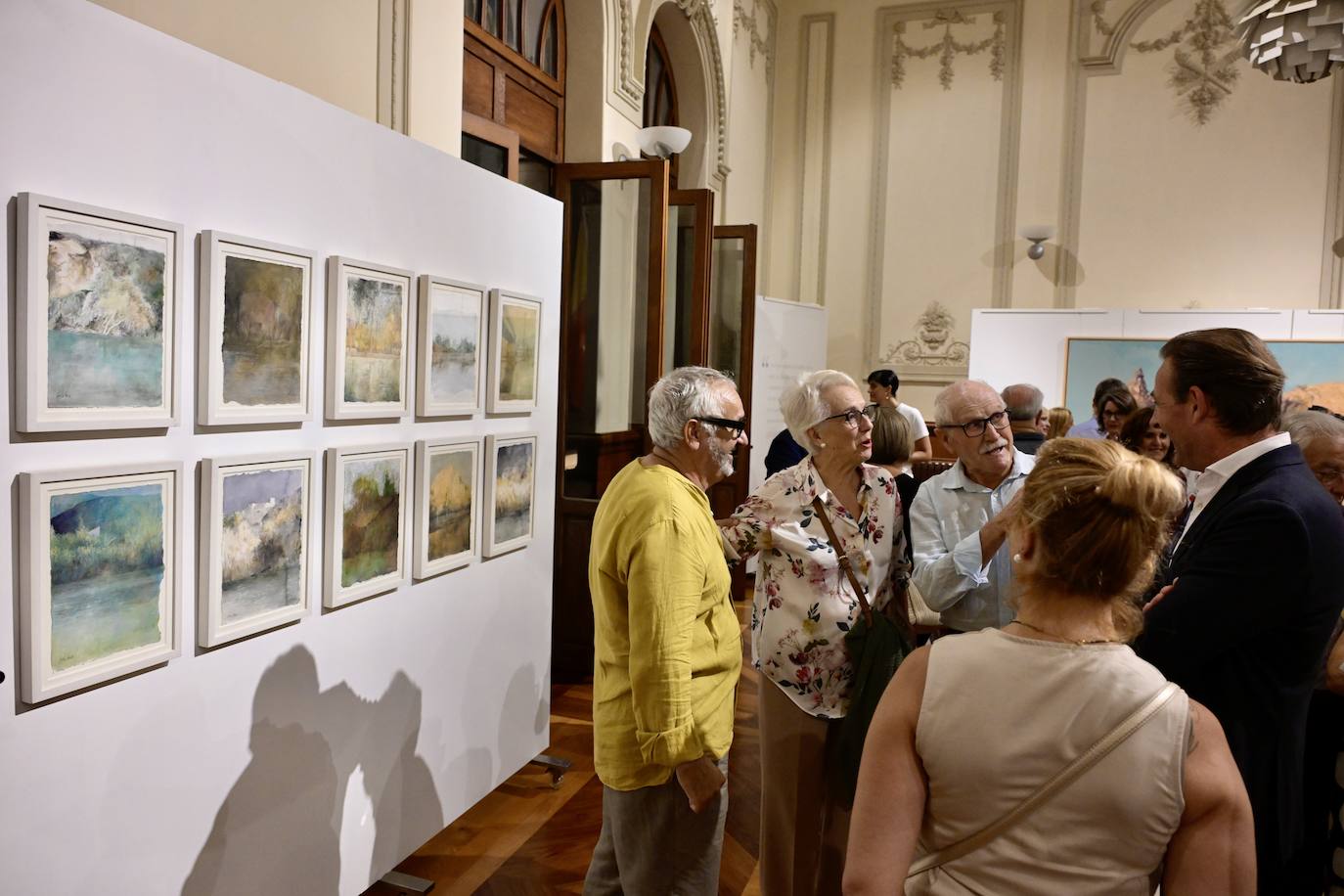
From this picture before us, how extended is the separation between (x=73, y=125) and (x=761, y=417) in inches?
236

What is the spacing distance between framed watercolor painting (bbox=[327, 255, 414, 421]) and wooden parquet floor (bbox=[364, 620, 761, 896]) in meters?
1.51

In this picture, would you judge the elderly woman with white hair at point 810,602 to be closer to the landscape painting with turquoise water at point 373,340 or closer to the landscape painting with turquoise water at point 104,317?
the landscape painting with turquoise water at point 373,340

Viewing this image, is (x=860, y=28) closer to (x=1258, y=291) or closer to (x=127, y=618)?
(x=1258, y=291)

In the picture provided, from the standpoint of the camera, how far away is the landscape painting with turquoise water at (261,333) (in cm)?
196

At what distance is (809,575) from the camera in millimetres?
2271

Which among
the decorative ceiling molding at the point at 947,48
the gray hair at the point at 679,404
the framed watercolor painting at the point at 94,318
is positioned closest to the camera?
the framed watercolor painting at the point at 94,318

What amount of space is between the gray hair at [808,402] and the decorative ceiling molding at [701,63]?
4.03 meters

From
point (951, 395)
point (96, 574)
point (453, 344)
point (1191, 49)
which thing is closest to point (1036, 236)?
point (1191, 49)

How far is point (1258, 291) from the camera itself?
8.66m

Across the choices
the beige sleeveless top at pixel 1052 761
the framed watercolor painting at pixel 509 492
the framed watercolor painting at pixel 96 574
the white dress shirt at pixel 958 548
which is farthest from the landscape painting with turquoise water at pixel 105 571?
the white dress shirt at pixel 958 548

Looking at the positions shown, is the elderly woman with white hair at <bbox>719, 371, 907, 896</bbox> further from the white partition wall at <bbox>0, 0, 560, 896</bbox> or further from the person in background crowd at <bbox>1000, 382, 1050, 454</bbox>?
the person in background crowd at <bbox>1000, 382, 1050, 454</bbox>

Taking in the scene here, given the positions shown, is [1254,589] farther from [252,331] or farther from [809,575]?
[252,331]

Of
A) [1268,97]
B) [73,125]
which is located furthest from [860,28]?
[73,125]

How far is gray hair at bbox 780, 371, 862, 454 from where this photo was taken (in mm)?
2342
